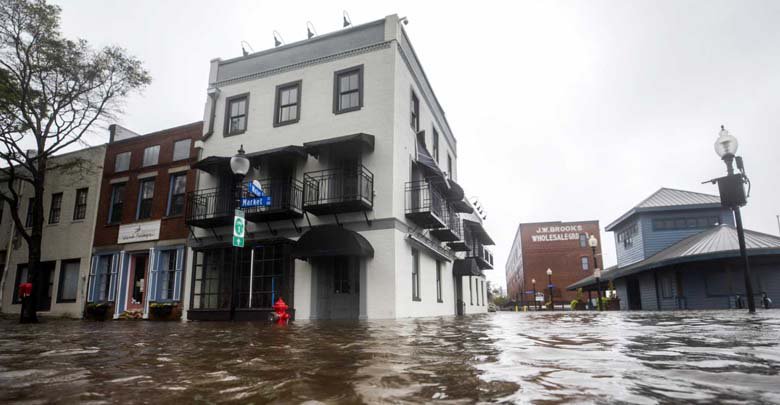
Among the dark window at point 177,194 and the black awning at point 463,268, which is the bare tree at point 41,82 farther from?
the black awning at point 463,268

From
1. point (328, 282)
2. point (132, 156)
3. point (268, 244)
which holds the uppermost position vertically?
point (132, 156)

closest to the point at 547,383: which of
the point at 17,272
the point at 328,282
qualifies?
the point at 328,282

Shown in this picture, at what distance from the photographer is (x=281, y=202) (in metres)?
15.6

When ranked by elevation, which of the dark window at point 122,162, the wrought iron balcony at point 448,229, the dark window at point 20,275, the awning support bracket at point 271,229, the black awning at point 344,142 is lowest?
the dark window at point 20,275

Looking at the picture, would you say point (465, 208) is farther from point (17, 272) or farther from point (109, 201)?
point (17, 272)

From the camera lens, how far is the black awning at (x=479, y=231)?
90.1 feet

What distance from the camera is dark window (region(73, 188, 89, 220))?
835 inches

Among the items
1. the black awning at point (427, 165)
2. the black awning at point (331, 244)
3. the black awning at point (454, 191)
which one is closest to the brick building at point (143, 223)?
the black awning at point (331, 244)

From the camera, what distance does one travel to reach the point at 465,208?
22.5m

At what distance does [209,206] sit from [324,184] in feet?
16.9

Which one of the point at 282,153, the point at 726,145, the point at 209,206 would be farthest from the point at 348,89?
the point at 726,145

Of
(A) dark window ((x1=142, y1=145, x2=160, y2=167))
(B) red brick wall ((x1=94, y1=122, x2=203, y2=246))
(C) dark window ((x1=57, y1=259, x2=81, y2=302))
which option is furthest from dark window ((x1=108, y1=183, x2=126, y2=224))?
(C) dark window ((x1=57, y1=259, x2=81, y2=302))

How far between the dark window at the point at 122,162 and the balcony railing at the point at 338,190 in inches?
422

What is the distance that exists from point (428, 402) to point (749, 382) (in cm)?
158
